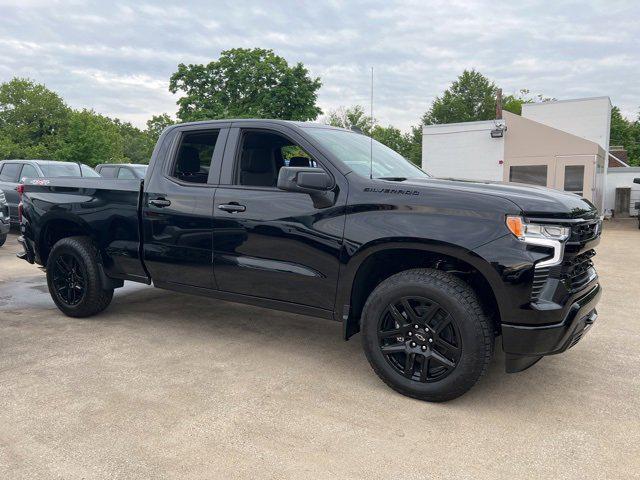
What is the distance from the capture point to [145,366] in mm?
3955

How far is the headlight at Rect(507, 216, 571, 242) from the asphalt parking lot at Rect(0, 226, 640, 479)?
1.12m

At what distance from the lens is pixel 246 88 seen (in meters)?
34.4

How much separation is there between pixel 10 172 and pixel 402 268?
1186cm

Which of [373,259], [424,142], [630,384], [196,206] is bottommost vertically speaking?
[630,384]

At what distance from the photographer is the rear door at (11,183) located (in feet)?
38.8

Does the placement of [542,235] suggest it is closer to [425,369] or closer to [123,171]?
[425,369]

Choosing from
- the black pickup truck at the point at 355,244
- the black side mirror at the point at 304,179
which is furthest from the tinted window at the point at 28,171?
the black side mirror at the point at 304,179

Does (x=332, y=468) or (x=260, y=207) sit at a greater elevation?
(x=260, y=207)

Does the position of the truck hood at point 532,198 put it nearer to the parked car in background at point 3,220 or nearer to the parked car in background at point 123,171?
the parked car in background at point 3,220

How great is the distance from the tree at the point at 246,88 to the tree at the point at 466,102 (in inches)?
1160

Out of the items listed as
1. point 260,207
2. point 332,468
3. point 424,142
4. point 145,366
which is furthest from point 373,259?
point 424,142

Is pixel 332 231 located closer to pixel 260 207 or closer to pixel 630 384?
pixel 260 207

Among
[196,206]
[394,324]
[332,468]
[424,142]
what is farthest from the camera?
[424,142]

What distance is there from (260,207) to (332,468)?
78.6 inches
